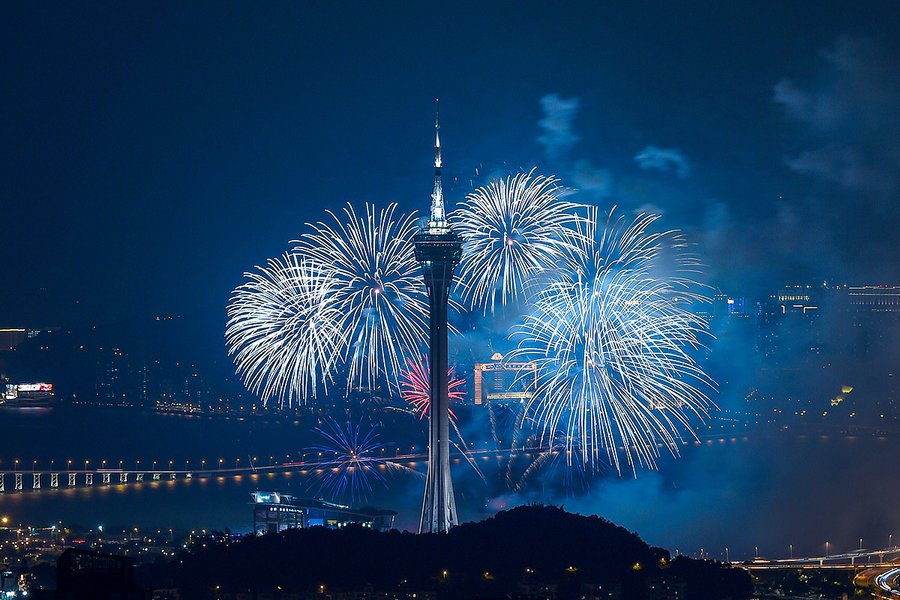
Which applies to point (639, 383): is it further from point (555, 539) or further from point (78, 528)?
point (78, 528)

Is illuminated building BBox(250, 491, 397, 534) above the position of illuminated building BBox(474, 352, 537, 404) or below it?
below

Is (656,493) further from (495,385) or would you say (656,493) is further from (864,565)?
(864,565)

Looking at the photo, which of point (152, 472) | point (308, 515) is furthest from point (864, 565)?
point (152, 472)

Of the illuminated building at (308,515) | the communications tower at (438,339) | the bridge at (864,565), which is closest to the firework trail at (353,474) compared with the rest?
the illuminated building at (308,515)

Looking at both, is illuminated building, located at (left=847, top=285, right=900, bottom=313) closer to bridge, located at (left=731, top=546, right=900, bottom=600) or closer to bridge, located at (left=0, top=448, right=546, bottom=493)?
bridge, located at (left=0, top=448, right=546, bottom=493)

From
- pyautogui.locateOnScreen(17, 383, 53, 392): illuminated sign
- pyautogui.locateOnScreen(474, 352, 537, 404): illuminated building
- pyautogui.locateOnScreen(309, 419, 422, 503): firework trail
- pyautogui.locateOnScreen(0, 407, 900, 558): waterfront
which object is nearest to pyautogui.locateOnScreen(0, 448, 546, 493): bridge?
pyautogui.locateOnScreen(309, 419, 422, 503): firework trail

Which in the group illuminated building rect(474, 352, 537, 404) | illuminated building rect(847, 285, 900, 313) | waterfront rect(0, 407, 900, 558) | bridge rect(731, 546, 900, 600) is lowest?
bridge rect(731, 546, 900, 600)
